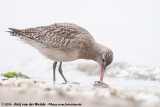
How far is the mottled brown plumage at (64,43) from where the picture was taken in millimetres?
8438

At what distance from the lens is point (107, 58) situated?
28.5ft

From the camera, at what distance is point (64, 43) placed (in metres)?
8.41

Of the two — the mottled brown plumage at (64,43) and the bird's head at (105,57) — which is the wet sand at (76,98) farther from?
the bird's head at (105,57)

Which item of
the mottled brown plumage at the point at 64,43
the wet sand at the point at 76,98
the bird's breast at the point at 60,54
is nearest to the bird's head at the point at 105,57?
the mottled brown plumage at the point at 64,43

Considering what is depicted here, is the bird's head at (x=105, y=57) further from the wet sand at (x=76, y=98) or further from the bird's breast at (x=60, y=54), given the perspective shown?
the wet sand at (x=76, y=98)

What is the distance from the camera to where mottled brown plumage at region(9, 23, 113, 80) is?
8438 mm

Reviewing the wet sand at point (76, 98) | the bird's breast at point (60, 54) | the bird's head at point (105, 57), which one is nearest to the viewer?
the wet sand at point (76, 98)

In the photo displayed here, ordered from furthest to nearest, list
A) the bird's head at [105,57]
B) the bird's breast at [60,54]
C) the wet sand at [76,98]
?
the bird's head at [105,57]
the bird's breast at [60,54]
the wet sand at [76,98]

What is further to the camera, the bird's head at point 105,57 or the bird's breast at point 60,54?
the bird's head at point 105,57

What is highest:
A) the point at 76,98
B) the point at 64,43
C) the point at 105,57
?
the point at 64,43

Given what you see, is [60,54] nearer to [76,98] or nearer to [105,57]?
[105,57]

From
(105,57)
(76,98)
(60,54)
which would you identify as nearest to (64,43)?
(60,54)

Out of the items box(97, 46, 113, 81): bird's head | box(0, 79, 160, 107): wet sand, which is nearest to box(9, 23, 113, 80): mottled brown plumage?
box(97, 46, 113, 81): bird's head

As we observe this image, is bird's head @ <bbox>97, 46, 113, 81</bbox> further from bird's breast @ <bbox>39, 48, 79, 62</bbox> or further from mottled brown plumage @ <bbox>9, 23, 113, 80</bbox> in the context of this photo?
bird's breast @ <bbox>39, 48, 79, 62</bbox>
